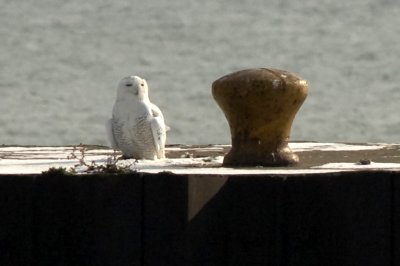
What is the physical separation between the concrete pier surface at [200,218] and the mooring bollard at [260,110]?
0.60m

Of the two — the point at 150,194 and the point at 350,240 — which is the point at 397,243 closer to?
the point at 350,240

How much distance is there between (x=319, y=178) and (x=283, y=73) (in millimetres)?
794

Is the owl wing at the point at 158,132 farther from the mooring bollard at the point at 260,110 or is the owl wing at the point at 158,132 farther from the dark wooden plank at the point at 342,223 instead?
the dark wooden plank at the point at 342,223

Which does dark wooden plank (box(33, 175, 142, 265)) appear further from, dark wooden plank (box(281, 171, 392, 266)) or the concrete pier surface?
dark wooden plank (box(281, 171, 392, 266))

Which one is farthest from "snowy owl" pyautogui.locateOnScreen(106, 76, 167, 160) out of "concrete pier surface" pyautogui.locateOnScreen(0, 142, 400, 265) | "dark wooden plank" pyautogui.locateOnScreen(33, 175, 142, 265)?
"dark wooden plank" pyautogui.locateOnScreen(33, 175, 142, 265)

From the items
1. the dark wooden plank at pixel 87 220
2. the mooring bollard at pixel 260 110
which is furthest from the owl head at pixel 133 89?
the dark wooden plank at pixel 87 220

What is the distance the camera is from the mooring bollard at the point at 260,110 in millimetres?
5879

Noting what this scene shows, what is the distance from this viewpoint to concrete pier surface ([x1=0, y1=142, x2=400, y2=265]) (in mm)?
5211

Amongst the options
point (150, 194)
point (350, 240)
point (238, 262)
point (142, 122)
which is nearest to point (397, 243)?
point (350, 240)

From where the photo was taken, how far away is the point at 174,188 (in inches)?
205

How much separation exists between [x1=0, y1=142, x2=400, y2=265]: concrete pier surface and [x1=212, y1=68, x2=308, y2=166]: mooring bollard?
1.98 feet

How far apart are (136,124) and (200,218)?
113cm

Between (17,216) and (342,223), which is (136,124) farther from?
(342,223)

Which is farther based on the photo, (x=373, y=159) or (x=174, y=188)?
(x=373, y=159)
